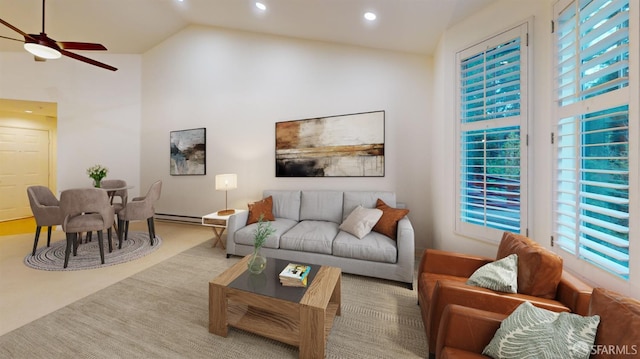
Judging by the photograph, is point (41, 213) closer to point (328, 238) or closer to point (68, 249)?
point (68, 249)

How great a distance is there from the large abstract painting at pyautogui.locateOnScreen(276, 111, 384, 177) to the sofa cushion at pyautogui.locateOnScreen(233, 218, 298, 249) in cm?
106

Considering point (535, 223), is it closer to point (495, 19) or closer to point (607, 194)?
point (607, 194)

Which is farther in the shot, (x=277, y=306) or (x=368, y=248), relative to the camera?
(x=368, y=248)

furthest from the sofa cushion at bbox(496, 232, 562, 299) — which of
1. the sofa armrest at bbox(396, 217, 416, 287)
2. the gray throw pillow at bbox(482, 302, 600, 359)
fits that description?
the sofa armrest at bbox(396, 217, 416, 287)

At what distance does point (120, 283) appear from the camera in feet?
7.91

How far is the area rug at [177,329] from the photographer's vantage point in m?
1.54

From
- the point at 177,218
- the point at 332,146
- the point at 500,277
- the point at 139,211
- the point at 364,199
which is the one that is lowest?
the point at 177,218

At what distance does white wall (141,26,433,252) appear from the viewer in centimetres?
339

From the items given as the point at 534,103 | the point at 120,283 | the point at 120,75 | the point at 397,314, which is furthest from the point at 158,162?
the point at 534,103

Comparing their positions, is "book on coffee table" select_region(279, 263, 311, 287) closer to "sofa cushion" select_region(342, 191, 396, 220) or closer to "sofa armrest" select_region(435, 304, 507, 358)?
"sofa armrest" select_region(435, 304, 507, 358)

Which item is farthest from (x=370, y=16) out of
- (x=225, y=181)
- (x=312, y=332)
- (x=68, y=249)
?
(x=68, y=249)

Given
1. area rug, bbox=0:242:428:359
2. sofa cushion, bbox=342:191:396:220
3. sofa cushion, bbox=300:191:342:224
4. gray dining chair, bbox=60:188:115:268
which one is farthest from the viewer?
sofa cushion, bbox=300:191:342:224

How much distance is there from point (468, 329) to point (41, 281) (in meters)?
3.98

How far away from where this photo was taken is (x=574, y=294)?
3.87 ft
